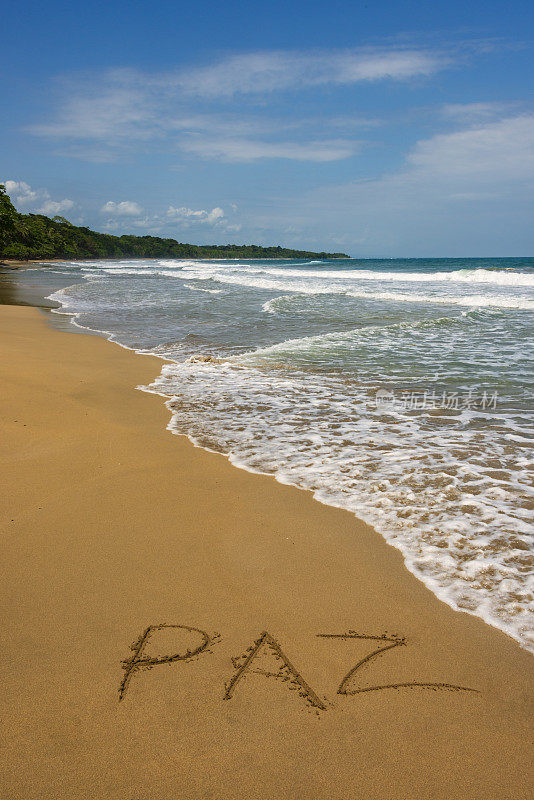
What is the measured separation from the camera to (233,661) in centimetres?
220

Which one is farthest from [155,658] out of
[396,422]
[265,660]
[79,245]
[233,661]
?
[79,245]

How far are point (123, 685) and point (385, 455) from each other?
3.20 metres

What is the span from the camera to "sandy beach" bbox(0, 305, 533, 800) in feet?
5.69

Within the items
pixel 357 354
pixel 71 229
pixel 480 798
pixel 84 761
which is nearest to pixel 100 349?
pixel 357 354

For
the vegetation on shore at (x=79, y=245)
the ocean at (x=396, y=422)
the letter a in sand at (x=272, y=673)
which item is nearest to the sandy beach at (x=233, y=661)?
the letter a in sand at (x=272, y=673)

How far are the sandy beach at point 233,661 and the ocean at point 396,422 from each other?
0.33m

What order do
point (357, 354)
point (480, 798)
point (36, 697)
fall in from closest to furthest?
point (480, 798) < point (36, 697) < point (357, 354)

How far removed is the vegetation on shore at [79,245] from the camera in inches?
2712

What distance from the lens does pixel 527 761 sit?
1.79 metres

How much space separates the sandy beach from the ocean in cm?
33

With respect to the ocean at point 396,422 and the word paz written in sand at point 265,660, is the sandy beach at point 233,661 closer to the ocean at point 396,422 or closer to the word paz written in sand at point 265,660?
the word paz written in sand at point 265,660

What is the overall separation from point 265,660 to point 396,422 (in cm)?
387

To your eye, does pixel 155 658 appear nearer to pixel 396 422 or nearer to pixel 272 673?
pixel 272 673

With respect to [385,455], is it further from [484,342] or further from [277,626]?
[484,342]
